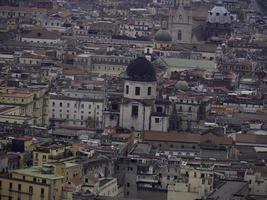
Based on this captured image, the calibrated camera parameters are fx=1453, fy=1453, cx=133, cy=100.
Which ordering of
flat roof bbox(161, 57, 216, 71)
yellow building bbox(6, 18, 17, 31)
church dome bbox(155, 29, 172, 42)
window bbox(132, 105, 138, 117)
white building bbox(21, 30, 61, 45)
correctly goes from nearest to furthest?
window bbox(132, 105, 138, 117) < flat roof bbox(161, 57, 216, 71) < church dome bbox(155, 29, 172, 42) < white building bbox(21, 30, 61, 45) < yellow building bbox(6, 18, 17, 31)

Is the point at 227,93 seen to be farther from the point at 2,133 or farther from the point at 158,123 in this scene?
the point at 2,133

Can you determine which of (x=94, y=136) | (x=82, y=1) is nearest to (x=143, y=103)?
(x=94, y=136)

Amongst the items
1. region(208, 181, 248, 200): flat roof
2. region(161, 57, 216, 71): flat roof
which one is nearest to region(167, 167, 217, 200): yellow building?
region(208, 181, 248, 200): flat roof

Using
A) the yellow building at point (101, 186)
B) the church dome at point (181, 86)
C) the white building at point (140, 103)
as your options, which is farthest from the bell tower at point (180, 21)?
the yellow building at point (101, 186)

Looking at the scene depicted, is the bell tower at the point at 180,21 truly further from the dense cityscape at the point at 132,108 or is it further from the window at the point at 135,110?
the window at the point at 135,110

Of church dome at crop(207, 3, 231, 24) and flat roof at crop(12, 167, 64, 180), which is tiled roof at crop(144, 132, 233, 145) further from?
church dome at crop(207, 3, 231, 24)

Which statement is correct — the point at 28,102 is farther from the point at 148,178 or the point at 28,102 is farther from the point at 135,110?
the point at 148,178
